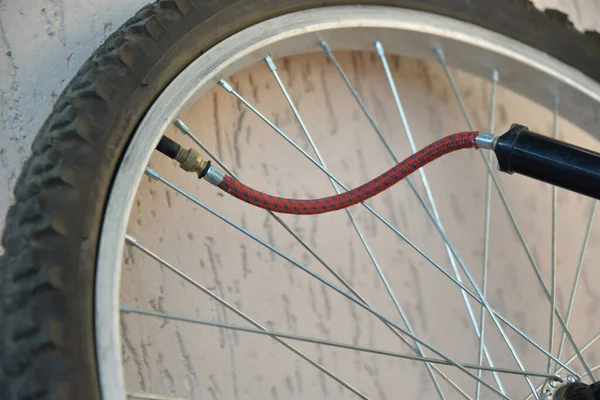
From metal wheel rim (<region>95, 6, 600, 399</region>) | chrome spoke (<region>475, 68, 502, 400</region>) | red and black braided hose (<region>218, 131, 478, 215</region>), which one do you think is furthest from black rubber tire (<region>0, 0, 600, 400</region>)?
chrome spoke (<region>475, 68, 502, 400</region>)

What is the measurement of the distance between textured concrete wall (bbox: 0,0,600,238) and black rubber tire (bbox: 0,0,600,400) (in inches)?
4.1

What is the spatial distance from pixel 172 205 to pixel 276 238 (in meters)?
0.13

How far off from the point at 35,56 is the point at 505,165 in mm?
478

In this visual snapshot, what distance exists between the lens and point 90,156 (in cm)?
52

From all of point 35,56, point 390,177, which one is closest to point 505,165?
point 390,177

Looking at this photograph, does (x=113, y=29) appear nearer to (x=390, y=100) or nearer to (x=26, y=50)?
(x=26, y=50)

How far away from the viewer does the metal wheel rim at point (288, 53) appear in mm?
499

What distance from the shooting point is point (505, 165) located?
1.82 feet

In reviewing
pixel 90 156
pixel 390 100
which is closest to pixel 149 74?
pixel 90 156

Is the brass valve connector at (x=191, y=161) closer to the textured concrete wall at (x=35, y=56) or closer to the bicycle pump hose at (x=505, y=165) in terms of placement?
the bicycle pump hose at (x=505, y=165)

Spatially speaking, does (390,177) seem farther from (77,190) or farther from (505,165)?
(77,190)

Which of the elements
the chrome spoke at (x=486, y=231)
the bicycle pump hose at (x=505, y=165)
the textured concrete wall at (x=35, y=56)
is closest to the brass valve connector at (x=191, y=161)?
the bicycle pump hose at (x=505, y=165)

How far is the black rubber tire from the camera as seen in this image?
46 centimetres

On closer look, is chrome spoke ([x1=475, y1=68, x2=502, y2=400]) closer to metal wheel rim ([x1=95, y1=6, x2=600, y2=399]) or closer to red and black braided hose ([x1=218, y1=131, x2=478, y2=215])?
metal wheel rim ([x1=95, y1=6, x2=600, y2=399])
